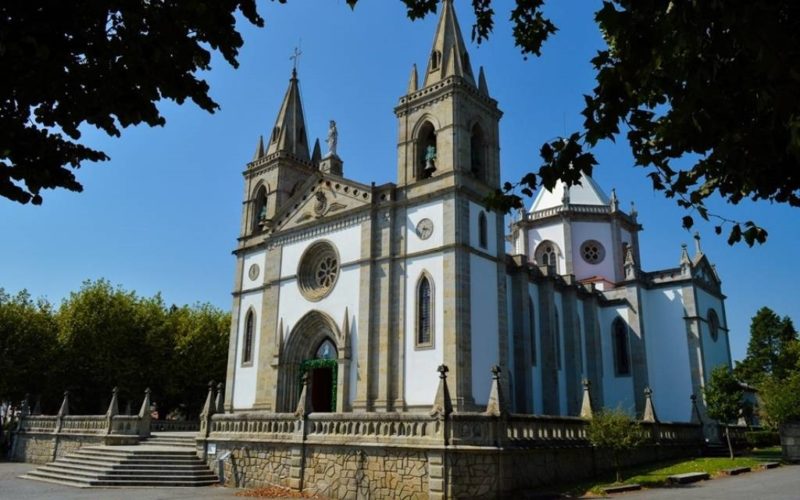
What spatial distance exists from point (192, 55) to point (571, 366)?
97.7ft

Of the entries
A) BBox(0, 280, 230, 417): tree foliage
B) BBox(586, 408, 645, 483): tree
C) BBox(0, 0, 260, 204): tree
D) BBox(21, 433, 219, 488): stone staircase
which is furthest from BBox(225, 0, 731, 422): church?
BBox(0, 0, 260, 204): tree

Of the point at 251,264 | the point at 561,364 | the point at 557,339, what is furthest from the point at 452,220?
the point at 251,264

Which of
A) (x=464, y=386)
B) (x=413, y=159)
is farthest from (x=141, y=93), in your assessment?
(x=413, y=159)

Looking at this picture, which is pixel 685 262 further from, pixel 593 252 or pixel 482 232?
pixel 482 232

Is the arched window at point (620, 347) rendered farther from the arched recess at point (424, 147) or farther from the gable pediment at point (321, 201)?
the gable pediment at point (321, 201)

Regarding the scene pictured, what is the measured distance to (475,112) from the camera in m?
28.0

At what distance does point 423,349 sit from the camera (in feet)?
79.8

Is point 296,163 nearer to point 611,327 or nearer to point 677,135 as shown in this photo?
point 611,327

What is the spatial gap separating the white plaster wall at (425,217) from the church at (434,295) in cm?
8

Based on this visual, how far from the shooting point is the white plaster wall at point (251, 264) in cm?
3247

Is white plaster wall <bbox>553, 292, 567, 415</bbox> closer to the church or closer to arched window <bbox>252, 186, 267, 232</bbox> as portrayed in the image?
the church

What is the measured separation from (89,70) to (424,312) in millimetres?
20536

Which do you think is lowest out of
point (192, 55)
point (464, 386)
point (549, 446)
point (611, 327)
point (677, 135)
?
point (549, 446)

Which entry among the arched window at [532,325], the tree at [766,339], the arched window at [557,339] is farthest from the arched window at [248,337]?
the tree at [766,339]
